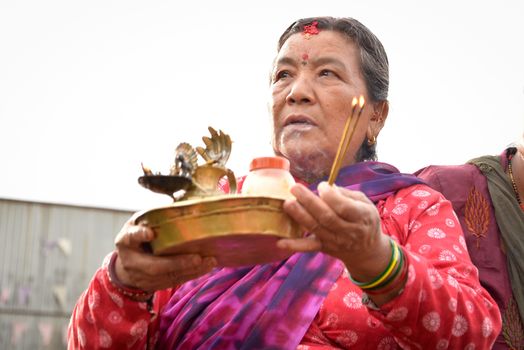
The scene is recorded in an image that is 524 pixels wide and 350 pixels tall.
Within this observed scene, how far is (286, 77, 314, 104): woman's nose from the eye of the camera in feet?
8.87

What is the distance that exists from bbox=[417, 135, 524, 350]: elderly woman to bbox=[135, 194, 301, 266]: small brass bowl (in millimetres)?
1874

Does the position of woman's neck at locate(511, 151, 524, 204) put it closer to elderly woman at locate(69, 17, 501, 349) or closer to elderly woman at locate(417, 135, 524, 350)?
elderly woman at locate(417, 135, 524, 350)

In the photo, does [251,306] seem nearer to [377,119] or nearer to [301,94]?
[301,94]

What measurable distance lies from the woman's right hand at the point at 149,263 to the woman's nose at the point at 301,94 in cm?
96

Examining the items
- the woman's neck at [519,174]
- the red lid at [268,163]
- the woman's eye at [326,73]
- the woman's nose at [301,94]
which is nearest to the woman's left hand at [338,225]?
the red lid at [268,163]

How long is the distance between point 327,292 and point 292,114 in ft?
2.35

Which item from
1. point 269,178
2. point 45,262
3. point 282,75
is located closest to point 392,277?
point 269,178

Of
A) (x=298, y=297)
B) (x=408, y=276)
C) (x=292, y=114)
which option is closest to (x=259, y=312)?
(x=298, y=297)

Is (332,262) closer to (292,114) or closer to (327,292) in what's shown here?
(327,292)

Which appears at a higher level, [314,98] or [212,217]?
[314,98]

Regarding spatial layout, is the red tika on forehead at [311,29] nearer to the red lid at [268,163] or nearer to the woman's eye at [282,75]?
the woman's eye at [282,75]

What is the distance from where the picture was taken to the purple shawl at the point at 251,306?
221 centimetres

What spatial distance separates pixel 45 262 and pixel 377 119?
589 inches

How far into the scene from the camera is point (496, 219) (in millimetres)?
3561
